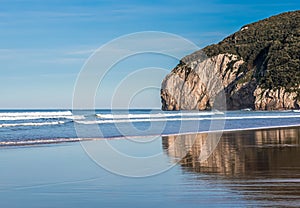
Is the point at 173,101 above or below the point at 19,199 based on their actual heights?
above

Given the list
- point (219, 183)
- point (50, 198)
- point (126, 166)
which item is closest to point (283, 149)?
point (126, 166)

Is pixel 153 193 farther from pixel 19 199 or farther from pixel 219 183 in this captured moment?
pixel 19 199

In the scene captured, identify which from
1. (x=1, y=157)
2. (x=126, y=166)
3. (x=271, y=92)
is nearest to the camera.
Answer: (x=126, y=166)

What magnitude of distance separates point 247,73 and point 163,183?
137736 mm

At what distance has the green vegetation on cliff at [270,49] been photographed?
133500mm

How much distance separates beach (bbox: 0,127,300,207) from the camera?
8742mm

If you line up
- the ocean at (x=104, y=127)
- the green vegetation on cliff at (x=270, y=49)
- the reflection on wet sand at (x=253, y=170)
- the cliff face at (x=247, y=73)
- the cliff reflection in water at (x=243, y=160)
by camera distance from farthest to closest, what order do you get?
the green vegetation on cliff at (x=270, y=49) < the cliff face at (x=247, y=73) < the ocean at (x=104, y=127) < the cliff reflection in water at (x=243, y=160) < the reflection on wet sand at (x=253, y=170)

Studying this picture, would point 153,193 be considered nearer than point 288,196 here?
No

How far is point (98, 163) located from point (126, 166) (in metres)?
1.18

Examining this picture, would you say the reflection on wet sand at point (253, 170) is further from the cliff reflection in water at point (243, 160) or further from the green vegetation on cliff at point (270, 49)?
the green vegetation on cliff at point (270, 49)

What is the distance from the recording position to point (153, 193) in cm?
954

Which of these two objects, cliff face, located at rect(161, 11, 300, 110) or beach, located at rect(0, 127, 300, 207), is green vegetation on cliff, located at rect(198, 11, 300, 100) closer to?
cliff face, located at rect(161, 11, 300, 110)

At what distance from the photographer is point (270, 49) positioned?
144 metres

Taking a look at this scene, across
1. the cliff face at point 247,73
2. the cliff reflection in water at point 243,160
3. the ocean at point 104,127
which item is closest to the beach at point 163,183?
the cliff reflection in water at point 243,160
